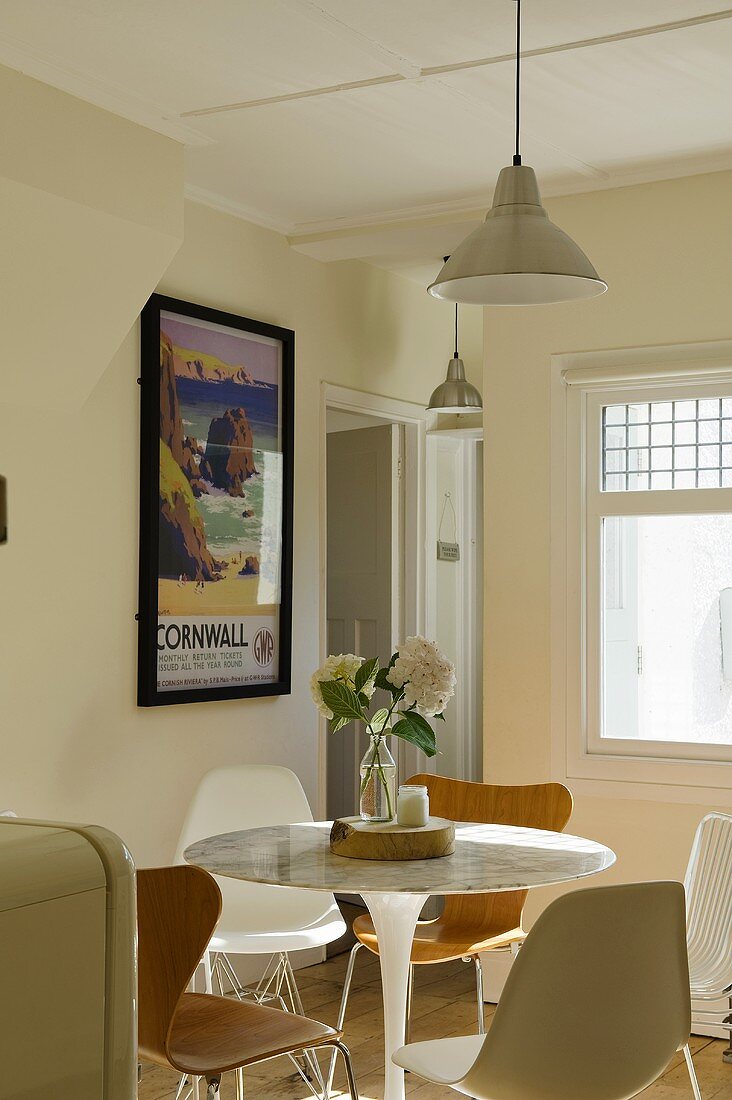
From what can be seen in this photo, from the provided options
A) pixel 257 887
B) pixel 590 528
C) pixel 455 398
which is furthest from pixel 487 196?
pixel 257 887

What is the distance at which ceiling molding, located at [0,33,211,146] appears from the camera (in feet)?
10.3

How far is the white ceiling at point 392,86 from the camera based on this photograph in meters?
2.95

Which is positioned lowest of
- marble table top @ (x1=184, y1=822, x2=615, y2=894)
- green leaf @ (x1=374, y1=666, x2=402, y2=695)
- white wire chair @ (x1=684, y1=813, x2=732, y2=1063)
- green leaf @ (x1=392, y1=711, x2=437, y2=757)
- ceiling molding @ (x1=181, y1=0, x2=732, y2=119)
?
white wire chair @ (x1=684, y1=813, x2=732, y2=1063)

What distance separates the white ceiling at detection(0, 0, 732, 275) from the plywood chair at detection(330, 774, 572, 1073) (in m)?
1.97

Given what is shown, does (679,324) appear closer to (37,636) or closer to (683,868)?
(683,868)

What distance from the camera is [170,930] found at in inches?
92.9

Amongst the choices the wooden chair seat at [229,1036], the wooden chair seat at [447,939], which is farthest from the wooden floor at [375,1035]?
the wooden chair seat at [229,1036]

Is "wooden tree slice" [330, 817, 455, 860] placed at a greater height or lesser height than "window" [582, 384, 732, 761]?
lesser

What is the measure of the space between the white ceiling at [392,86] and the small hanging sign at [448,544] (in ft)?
5.64

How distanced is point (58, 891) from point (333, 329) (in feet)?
13.9

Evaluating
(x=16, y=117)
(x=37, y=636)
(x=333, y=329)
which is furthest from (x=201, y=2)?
(x=333, y=329)

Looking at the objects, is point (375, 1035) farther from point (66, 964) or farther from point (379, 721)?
point (66, 964)

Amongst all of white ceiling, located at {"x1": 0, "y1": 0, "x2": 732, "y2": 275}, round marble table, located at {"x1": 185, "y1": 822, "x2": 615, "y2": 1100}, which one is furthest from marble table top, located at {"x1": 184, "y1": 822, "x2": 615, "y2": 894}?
white ceiling, located at {"x1": 0, "y1": 0, "x2": 732, "y2": 275}

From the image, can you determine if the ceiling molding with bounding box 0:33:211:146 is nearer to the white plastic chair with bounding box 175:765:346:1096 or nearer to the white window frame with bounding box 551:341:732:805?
the white window frame with bounding box 551:341:732:805
